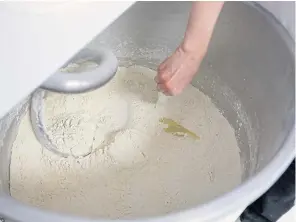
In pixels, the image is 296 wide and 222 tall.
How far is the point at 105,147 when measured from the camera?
2.61ft

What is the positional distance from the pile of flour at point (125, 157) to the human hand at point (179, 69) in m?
0.17

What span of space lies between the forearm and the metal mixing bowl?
14cm

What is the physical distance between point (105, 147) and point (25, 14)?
1.34ft

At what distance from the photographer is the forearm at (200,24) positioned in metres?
0.58

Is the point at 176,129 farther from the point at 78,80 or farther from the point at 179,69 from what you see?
the point at 78,80

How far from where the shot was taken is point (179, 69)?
652 mm

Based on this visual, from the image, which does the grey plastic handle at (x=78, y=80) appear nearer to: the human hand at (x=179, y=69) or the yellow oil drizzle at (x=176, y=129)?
the human hand at (x=179, y=69)

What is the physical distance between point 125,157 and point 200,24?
0.29 meters

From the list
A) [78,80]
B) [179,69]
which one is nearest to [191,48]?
[179,69]

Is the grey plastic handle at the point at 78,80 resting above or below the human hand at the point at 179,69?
above

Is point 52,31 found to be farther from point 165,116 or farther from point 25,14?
point 165,116

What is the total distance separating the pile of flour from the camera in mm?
744

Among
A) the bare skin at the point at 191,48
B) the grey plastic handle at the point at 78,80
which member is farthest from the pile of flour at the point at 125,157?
the grey plastic handle at the point at 78,80

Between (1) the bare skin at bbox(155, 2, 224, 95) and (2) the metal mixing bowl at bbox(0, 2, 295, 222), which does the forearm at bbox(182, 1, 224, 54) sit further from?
(2) the metal mixing bowl at bbox(0, 2, 295, 222)
